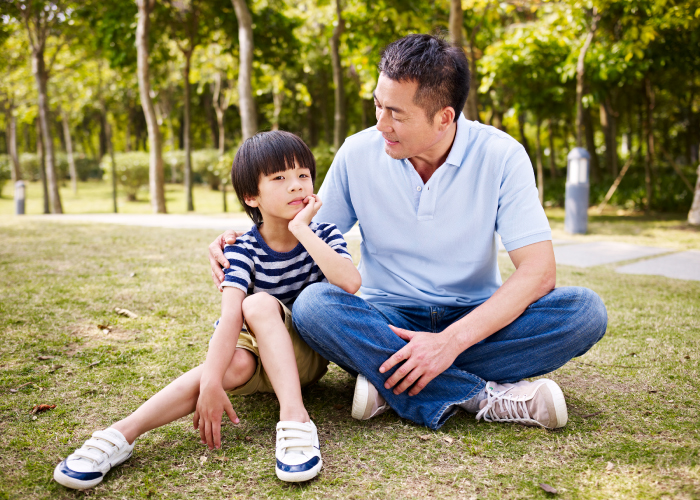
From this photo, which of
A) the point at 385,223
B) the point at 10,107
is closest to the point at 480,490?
the point at 385,223

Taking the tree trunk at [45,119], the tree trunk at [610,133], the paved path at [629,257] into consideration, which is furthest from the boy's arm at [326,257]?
the tree trunk at [610,133]

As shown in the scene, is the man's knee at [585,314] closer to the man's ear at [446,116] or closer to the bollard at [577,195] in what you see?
the man's ear at [446,116]

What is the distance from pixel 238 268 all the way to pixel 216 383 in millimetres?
415

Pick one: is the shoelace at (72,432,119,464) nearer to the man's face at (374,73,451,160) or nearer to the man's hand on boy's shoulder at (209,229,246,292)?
the man's hand on boy's shoulder at (209,229,246,292)

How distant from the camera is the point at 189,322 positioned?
3088 mm

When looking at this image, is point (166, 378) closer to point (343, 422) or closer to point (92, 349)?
point (92, 349)

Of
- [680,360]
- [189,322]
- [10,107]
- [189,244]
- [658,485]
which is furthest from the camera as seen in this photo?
[10,107]

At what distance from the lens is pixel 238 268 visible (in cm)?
187

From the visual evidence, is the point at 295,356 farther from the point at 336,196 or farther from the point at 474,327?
the point at 336,196

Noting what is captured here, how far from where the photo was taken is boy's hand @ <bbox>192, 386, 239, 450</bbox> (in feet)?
5.29

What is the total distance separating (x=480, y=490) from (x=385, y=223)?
3.45 feet

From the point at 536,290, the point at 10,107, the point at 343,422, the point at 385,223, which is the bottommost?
the point at 343,422

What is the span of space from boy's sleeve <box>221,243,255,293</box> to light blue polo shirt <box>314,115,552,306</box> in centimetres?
54

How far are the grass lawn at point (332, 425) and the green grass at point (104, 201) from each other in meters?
10.3
